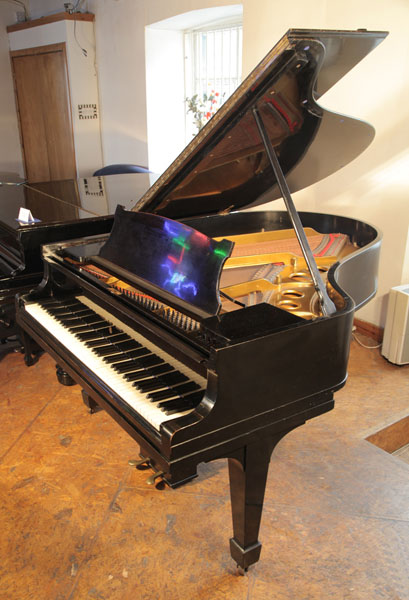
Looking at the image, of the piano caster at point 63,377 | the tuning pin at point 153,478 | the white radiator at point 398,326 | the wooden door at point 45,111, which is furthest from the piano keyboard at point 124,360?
the wooden door at point 45,111

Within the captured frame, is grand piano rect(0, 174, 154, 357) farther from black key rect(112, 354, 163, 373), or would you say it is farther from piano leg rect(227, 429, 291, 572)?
piano leg rect(227, 429, 291, 572)

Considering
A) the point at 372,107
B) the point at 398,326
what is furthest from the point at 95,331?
the point at 372,107

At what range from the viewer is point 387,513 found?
2068 millimetres

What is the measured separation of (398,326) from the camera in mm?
3203

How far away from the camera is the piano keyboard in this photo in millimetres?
1515

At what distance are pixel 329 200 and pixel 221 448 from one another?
2.75m

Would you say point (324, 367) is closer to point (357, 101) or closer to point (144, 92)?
point (357, 101)

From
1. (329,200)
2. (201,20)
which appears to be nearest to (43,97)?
(201,20)

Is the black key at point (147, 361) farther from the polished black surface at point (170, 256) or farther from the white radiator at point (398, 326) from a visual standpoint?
the white radiator at point (398, 326)

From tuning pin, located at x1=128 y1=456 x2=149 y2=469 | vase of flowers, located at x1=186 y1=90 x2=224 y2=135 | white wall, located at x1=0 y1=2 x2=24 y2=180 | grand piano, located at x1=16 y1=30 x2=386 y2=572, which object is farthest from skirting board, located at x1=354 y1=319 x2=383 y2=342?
white wall, located at x1=0 y1=2 x2=24 y2=180

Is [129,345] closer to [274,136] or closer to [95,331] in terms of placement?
[95,331]

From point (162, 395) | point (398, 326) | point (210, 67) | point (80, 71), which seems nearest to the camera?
point (162, 395)

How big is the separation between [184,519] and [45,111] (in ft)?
21.3

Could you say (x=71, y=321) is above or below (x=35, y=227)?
below
